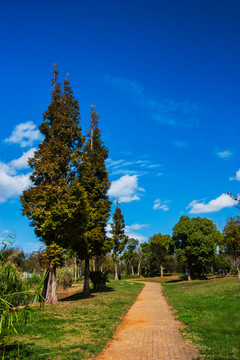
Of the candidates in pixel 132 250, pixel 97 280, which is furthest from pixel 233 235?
pixel 132 250

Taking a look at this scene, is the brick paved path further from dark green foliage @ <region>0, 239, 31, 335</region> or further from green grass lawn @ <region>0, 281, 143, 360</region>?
dark green foliage @ <region>0, 239, 31, 335</region>

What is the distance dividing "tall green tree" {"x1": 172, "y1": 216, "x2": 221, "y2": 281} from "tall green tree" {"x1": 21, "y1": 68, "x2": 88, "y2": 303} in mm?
19959

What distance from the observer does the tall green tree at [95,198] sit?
20423 mm

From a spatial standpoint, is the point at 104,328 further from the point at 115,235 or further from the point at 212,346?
the point at 115,235

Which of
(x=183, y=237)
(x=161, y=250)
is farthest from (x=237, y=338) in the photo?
(x=161, y=250)

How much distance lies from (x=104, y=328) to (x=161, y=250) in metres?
48.1

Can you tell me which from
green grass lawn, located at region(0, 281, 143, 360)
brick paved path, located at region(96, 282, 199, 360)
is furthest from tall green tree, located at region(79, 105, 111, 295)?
brick paved path, located at region(96, 282, 199, 360)

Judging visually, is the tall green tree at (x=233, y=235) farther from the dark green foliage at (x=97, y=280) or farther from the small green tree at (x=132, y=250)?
the small green tree at (x=132, y=250)

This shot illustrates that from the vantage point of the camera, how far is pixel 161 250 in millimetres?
55188

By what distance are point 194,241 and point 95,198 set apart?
16.9 meters

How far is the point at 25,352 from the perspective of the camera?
6164 millimetres

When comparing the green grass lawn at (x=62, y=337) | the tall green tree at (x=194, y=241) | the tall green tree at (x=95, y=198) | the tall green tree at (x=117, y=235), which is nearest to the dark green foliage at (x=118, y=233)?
the tall green tree at (x=117, y=235)

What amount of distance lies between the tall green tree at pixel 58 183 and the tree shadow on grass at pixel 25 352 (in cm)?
864

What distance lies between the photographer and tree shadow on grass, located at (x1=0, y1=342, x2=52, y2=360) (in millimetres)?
5800
